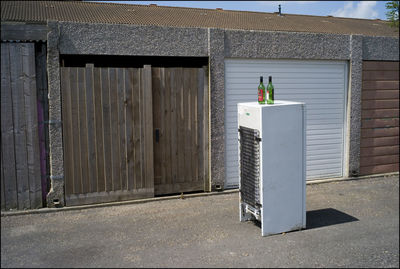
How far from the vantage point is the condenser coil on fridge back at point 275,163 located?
16.5 ft

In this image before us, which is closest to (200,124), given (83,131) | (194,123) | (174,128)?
(194,123)

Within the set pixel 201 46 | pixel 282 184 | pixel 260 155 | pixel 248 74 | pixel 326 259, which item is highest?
pixel 201 46

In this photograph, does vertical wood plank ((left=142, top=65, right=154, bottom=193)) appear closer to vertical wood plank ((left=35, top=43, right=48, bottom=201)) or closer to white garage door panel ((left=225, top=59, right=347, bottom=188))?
white garage door panel ((left=225, top=59, right=347, bottom=188))

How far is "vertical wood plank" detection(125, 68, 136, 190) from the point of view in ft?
21.8

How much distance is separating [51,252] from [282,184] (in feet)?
9.82

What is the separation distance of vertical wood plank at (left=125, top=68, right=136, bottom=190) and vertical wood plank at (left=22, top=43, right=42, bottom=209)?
138 centimetres

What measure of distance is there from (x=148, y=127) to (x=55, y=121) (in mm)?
1500

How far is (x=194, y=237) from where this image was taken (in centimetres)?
519

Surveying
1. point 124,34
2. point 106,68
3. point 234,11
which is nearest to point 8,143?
point 106,68

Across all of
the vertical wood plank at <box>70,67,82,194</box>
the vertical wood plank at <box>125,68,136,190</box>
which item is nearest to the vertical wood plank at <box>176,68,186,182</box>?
the vertical wood plank at <box>125,68,136,190</box>

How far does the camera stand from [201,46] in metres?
7.00

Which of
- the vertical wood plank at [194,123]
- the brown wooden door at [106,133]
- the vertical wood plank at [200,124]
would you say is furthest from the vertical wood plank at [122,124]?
the vertical wood plank at [200,124]

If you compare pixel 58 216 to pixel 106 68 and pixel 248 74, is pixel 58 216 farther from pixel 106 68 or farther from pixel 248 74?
pixel 248 74

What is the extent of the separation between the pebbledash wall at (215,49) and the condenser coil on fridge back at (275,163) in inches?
75.6
